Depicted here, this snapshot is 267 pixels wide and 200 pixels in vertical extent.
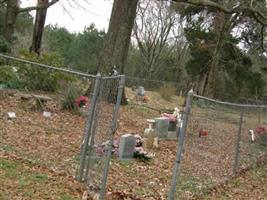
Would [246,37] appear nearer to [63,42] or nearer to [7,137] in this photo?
[7,137]

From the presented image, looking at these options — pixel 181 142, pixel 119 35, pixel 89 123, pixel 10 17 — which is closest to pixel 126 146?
pixel 89 123

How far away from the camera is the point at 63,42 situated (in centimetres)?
5819

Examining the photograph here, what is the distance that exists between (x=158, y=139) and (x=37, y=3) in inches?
566

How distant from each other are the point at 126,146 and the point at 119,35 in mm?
7455

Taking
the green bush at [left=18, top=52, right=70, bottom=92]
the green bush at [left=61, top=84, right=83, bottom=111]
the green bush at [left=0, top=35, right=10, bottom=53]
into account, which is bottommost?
the green bush at [left=61, top=84, right=83, bottom=111]

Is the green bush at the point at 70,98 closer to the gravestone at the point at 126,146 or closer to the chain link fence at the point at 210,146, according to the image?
the gravestone at the point at 126,146

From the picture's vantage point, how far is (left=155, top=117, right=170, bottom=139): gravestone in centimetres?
1232

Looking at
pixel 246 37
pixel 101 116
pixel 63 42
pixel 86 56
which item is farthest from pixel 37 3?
pixel 63 42

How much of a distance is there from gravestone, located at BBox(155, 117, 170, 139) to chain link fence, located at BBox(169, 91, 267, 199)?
1.95m

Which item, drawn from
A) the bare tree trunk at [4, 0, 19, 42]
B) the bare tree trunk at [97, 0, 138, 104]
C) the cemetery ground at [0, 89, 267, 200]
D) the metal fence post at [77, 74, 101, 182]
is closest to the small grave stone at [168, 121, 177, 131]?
the cemetery ground at [0, 89, 267, 200]

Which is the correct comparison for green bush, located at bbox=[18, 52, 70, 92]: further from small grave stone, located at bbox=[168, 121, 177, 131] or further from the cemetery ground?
small grave stone, located at bbox=[168, 121, 177, 131]

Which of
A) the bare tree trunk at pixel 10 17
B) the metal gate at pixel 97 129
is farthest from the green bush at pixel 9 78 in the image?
the bare tree trunk at pixel 10 17

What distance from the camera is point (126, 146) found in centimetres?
924

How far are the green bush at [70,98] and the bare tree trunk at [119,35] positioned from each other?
2894mm
